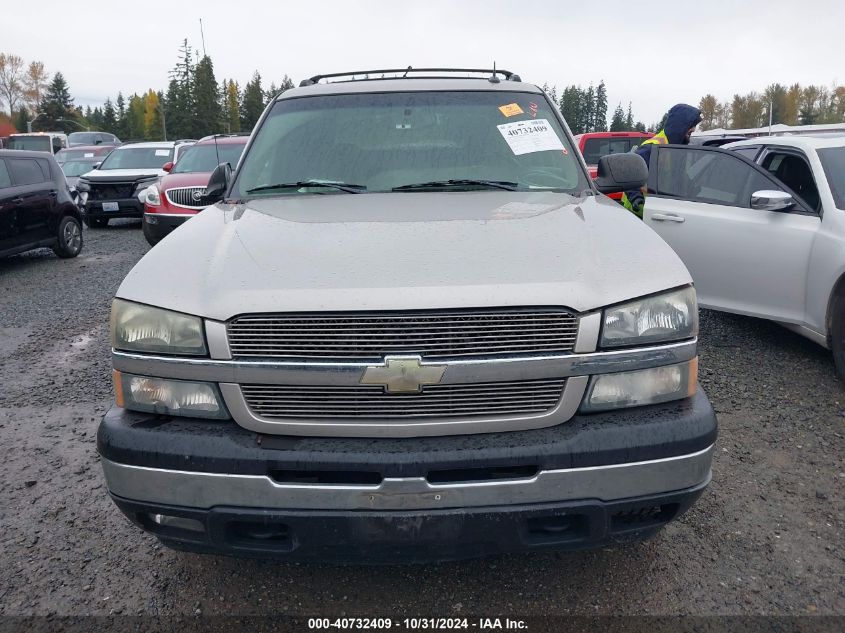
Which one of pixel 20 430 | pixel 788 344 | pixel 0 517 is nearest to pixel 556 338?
pixel 0 517

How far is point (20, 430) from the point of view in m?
4.06

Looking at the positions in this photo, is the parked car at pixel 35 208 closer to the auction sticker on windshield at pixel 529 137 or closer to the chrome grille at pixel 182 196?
the chrome grille at pixel 182 196

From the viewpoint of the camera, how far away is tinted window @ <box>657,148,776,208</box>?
5.11m

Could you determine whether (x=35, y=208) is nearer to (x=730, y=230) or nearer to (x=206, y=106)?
(x=730, y=230)

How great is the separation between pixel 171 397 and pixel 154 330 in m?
0.21

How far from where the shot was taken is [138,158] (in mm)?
15453

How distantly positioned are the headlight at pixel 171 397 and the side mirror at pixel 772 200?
3989mm

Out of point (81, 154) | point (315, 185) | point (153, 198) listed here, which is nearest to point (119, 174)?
point (153, 198)

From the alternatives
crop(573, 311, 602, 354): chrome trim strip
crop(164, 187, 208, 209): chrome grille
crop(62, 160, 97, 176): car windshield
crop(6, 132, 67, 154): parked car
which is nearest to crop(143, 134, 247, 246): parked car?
crop(164, 187, 208, 209): chrome grille

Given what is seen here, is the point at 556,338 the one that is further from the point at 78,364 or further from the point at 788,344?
the point at 78,364

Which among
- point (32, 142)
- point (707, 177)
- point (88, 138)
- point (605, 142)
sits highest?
point (88, 138)

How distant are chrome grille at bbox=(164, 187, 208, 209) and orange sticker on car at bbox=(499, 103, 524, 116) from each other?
7386 millimetres

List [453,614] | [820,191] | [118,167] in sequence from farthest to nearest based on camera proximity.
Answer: [118,167] → [820,191] → [453,614]

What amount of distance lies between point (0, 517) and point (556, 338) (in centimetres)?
262
